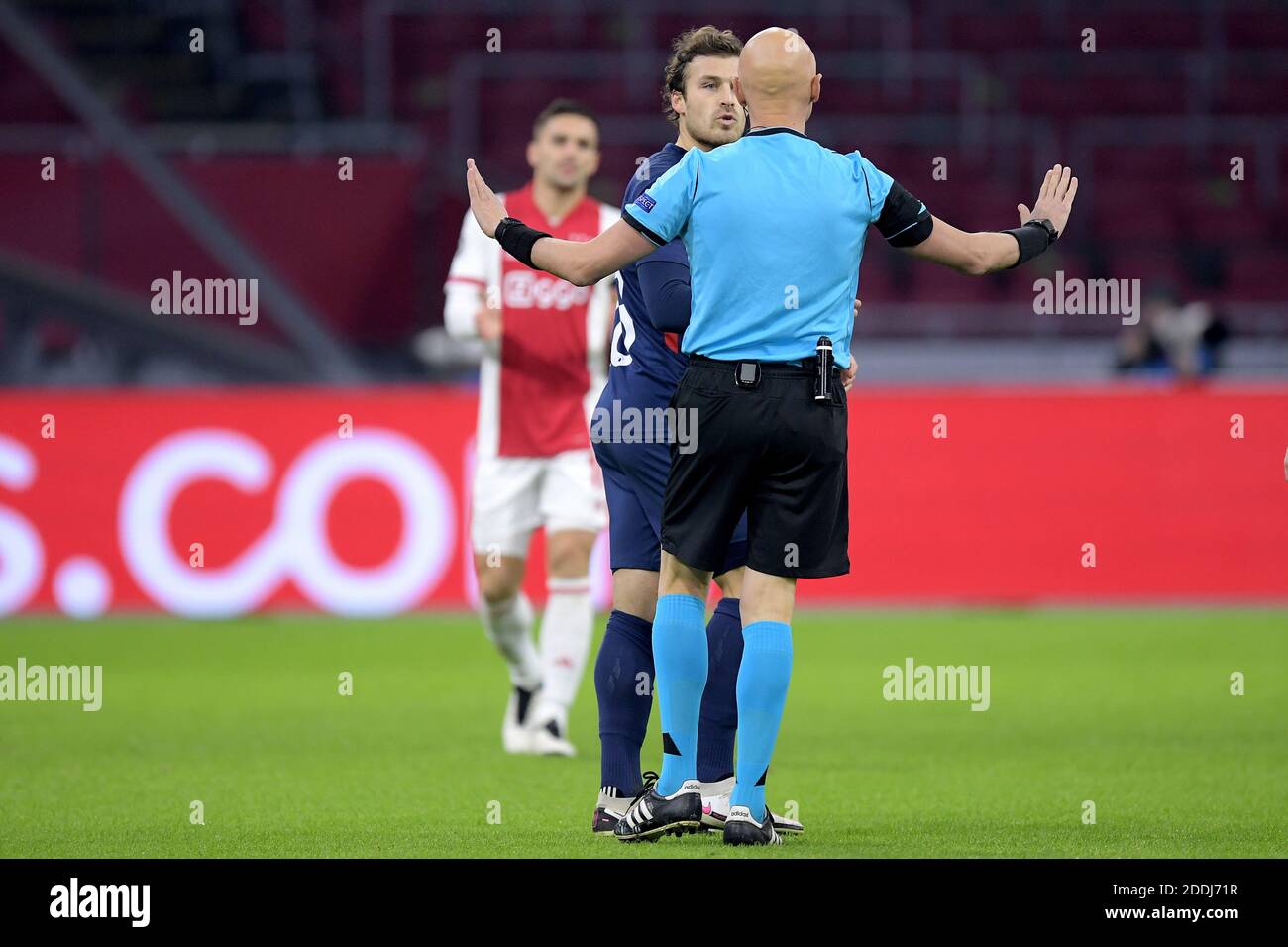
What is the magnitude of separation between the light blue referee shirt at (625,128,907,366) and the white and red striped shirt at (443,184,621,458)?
2.75 m

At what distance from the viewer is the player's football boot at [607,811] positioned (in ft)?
19.8

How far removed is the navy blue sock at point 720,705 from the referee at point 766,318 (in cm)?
46

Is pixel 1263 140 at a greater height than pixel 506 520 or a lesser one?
greater

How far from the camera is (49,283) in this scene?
15008 mm

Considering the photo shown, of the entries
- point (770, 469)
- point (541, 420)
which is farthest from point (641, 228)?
point (541, 420)

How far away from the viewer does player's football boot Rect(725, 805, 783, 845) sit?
5637 millimetres

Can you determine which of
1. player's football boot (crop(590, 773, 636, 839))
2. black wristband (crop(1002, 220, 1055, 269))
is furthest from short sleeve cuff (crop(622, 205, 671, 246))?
player's football boot (crop(590, 773, 636, 839))

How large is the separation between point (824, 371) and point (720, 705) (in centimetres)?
115

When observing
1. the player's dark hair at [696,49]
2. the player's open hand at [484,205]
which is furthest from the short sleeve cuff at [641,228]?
the player's dark hair at [696,49]

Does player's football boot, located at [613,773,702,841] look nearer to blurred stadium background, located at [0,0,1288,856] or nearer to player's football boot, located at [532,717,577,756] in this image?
blurred stadium background, located at [0,0,1288,856]

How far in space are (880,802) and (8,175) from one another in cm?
1099

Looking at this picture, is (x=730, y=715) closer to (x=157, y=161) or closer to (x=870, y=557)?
(x=870, y=557)

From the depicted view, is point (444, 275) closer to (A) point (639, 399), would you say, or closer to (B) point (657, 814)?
(A) point (639, 399)
